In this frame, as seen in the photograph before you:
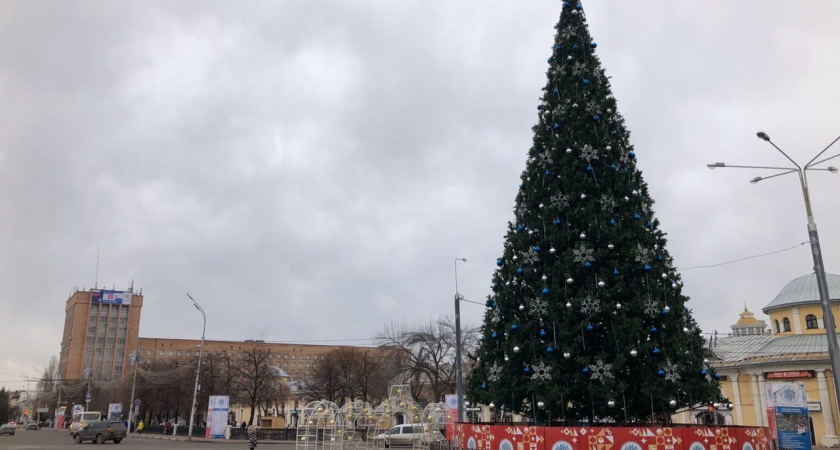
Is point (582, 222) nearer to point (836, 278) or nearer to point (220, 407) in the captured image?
point (220, 407)

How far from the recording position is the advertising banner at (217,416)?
4844 cm

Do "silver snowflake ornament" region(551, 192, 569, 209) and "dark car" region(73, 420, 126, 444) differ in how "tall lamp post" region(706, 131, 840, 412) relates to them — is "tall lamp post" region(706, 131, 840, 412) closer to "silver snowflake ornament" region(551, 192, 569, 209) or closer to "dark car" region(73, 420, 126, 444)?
"silver snowflake ornament" region(551, 192, 569, 209)

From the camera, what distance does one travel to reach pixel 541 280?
15.7m

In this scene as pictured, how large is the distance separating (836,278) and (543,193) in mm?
49753

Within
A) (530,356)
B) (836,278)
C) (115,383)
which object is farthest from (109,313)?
(530,356)

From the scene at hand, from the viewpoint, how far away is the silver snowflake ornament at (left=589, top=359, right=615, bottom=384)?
14.2 meters

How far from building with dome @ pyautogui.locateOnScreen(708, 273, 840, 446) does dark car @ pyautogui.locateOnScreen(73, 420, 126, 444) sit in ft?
125

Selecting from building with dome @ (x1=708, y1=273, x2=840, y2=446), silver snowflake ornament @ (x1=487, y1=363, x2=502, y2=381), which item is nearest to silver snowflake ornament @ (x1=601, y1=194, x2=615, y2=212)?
silver snowflake ornament @ (x1=487, y1=363, x2=502, y2=381)

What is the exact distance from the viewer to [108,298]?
549 ft

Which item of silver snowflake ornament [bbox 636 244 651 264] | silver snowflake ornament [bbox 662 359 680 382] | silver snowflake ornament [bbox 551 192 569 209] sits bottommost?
silver snowflake ornament [bbox 662 359 680 382]

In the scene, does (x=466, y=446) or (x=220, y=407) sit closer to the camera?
(x=466, y=446)

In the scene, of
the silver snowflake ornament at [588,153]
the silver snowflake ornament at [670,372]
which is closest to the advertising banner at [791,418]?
the silver snowflake ornament at [670,372]

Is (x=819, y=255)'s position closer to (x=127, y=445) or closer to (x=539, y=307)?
(x=539, y=307)

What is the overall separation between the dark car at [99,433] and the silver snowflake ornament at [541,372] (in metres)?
38.7
